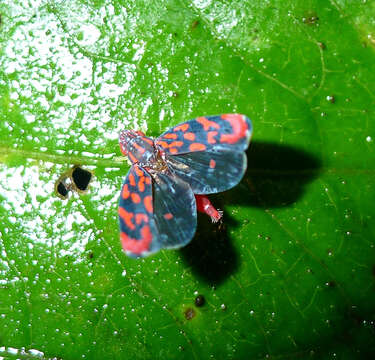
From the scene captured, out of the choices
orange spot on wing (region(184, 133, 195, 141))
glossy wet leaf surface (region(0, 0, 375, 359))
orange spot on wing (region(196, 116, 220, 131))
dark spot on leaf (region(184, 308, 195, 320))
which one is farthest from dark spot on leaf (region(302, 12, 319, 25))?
dark spot on leaf (region(184, 308, 195, 320))

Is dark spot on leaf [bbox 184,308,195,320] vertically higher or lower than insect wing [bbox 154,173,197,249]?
lower

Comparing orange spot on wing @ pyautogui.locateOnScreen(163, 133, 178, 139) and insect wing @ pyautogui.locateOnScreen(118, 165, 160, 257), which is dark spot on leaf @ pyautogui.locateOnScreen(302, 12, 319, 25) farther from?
insect wing @ pyautogui.locateOnScreen(118, 165, 160, 257)

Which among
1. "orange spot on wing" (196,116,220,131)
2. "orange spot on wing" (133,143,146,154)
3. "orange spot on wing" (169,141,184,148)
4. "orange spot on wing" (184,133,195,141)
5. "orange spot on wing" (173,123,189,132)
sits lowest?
"orange spot on wing" (133,143,146,154)

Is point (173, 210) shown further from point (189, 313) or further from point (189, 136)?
point (189, 313)

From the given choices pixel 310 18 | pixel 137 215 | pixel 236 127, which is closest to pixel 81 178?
pixel 137 215

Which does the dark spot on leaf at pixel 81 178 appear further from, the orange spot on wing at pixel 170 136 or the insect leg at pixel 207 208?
the insect leg at pixel 207 208

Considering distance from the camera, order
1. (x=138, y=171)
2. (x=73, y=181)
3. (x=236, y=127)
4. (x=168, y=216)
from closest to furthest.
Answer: (x=236, y=127), (x=168, y=216), (x=138, y=171), (x=73, y=181)
